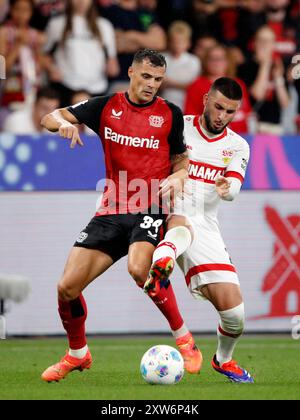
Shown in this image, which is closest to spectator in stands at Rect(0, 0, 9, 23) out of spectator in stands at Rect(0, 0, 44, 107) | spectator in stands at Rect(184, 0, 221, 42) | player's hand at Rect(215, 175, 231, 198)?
spectator in stands at Rect(0, 0, 44, 107)

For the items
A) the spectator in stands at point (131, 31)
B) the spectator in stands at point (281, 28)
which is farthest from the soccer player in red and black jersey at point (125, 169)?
the spectator in stands at point (281, 28)

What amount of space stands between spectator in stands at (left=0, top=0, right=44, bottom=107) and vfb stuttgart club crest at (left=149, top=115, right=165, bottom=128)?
18.4 feet

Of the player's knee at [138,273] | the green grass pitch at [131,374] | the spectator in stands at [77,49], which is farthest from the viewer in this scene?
the spectator in stands at [77,49]

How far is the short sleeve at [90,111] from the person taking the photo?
8.88 metres

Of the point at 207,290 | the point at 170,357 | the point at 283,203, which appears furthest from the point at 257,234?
the point at 170,357

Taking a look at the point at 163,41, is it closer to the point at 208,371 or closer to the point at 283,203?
the point at 283,203

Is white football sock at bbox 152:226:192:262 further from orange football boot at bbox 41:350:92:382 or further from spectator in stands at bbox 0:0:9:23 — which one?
spectator in stands at bbox 0:0:9:23

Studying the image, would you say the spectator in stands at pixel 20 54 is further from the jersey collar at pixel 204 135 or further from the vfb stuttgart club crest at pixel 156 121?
the vfb stuttgart club crest at pixel 156 121

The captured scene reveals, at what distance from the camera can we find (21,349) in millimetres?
12094

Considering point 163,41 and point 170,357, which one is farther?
point 163,41

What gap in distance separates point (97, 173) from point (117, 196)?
4466 mm

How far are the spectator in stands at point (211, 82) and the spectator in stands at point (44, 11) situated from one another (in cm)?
220

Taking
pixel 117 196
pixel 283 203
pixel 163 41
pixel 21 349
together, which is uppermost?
pixel 117 196
